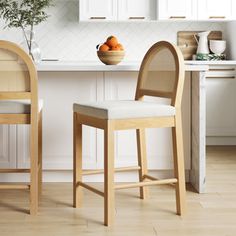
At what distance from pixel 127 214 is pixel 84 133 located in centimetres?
85

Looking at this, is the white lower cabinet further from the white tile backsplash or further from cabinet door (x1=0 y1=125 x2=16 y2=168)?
the white tile backsplash

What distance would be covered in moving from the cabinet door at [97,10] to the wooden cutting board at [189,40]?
0.81 metres

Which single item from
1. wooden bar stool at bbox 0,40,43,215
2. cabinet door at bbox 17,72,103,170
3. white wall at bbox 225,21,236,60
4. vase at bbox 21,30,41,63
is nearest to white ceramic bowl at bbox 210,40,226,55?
white wall at bbox 225,21,236,60

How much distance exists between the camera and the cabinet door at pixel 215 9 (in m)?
5.77

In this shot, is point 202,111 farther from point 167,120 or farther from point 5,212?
point 5,212

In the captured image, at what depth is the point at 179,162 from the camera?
294 cm

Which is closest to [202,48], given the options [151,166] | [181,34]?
[181,34]

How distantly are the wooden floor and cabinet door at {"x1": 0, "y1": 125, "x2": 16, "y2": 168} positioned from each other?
24 centimetres

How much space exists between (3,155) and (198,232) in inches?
59.5

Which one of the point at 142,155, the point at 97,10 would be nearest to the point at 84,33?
the point at 97,10

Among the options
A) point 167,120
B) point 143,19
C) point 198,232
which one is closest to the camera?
point 198,232

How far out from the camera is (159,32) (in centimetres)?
616

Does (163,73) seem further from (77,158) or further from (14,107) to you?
(14,107)

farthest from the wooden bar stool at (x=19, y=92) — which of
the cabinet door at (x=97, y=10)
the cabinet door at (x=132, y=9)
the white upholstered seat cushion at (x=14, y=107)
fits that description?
the cabinet door at (x=132, y=9)
